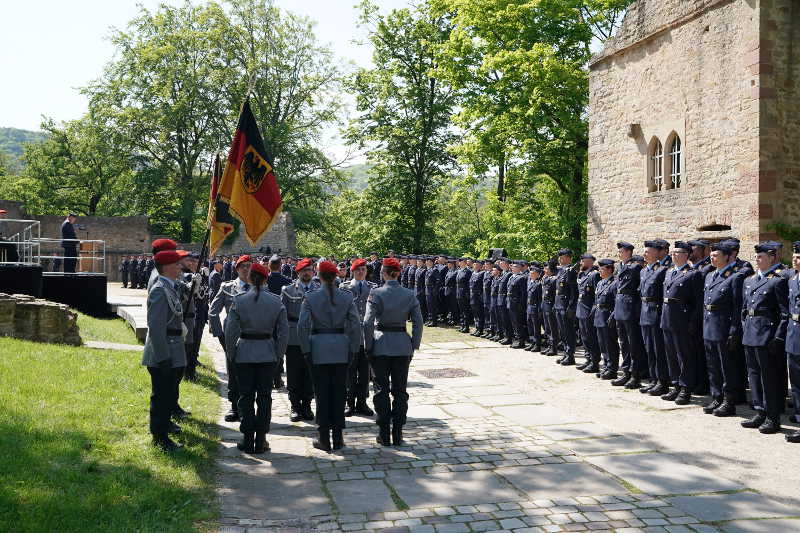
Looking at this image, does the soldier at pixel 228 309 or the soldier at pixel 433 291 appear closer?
the soldier at pixel 228 309

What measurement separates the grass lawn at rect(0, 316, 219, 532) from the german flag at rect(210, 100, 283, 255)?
2108mm

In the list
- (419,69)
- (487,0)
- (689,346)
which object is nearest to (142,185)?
(419,69)

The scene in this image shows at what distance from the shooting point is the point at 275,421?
7.72 m

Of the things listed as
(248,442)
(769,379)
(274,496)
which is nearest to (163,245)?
(248,442)

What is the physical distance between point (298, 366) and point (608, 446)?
356 cm

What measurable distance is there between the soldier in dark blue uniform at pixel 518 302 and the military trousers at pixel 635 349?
3.96 metres

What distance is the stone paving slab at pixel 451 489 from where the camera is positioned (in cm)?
505

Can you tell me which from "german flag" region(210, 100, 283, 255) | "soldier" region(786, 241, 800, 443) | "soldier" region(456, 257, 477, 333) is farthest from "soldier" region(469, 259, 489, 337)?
"soldier" region(786, 241, 800, 443)

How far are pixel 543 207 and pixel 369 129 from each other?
1123cm

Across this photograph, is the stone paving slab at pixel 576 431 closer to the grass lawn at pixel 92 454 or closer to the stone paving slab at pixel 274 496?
the stone paving slab at pixel 274 496

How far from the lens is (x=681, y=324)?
28.6 feet

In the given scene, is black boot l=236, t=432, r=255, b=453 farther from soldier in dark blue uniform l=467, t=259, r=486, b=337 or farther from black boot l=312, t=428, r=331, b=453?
soldier in dark blue uniform l=467, t=259, r=486, b=337

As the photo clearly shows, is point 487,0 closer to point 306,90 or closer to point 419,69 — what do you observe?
point 419,69

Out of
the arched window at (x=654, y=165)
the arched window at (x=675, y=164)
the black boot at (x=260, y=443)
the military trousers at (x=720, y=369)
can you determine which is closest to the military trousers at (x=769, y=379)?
the military trousers at (x=720, y=369)
